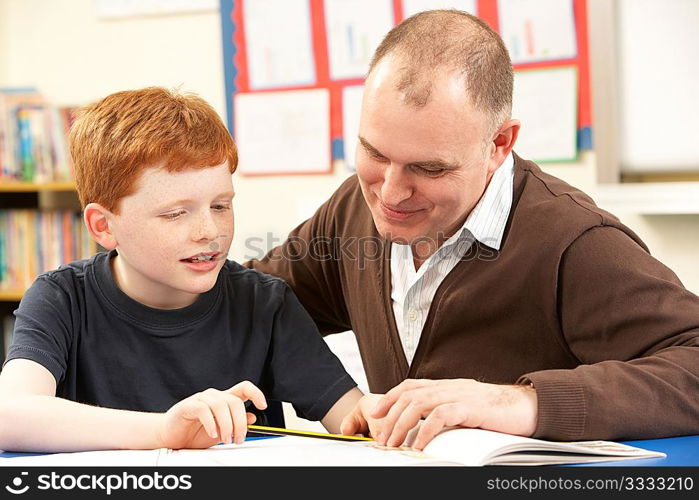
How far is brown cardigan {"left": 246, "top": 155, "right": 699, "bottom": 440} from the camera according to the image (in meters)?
0.98

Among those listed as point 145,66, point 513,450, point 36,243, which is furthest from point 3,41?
point 513,450

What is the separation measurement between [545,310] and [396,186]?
277 millimetres

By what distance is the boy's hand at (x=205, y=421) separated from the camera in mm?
916

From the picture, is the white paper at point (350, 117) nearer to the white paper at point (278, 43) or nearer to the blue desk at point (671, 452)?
the white paper at point (278, 43)

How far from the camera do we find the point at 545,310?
1.25 m

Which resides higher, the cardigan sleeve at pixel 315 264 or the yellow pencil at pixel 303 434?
the cardigan sleeve at pixel 315 264

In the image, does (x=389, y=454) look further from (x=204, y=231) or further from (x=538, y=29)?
(x=538, y=29)

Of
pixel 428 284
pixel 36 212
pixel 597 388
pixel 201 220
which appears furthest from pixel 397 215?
pixel 36 212

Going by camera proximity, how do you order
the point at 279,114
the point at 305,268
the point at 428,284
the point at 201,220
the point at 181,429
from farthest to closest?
the point at 279,114 < the point at 305,268 < the point at 428,284 < the point at 201,220 < the point at 181,429

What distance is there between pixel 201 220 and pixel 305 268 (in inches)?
16.0

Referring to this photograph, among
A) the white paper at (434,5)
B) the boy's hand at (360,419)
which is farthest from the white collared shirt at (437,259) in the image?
the white paper at (434,5)

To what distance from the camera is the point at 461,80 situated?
3.82ft

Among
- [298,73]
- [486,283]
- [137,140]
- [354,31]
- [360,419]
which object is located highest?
[354,31]

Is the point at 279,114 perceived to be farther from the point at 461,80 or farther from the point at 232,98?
the point at 461,80
